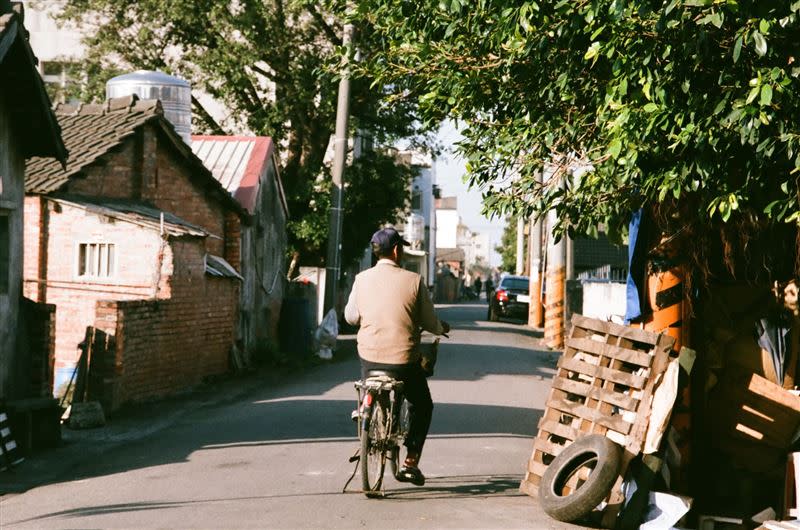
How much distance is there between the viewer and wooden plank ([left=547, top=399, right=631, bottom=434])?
8234 mm

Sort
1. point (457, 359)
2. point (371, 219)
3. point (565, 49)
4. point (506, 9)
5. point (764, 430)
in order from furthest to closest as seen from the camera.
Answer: point (371, 219)
point (457, 359)
point (764, 430)
point (565, 49)
point (506, 9)

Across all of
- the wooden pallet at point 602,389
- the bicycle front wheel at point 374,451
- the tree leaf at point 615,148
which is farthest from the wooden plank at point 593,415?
the tree leaf at point 615,148

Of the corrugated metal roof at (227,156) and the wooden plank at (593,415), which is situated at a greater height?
the corrugated metal roof at (227,156)

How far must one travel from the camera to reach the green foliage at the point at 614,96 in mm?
7043

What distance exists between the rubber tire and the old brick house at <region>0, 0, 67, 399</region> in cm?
644

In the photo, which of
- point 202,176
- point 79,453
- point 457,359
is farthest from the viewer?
point 457,359

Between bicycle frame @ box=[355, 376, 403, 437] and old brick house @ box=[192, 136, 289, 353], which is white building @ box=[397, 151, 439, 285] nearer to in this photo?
old brick house @ box=[192, 136, 289, 353]

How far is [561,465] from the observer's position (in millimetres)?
8148

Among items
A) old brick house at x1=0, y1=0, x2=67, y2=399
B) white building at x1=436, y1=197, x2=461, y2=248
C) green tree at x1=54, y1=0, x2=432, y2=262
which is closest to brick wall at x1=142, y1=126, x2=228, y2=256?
old brick house at x1=0, y1=0, x2=67, y2=399

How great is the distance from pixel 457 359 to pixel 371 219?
381 inches

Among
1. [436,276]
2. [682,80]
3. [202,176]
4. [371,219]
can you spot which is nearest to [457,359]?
[202,176]

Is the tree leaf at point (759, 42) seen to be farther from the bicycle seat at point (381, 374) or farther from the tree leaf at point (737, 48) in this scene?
the bicycle seat at point (381, 374)

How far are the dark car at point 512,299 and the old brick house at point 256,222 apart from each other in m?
16.8

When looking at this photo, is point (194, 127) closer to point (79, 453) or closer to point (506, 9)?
point (79, 453)
